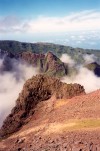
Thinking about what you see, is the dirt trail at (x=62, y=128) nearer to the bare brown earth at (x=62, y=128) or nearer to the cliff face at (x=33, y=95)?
the bare brown earth at (x=62, y=128)

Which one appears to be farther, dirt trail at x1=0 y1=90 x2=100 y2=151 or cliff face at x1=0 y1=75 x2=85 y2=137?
cliff face at x1=0 y1=75 x2=85 y2=137

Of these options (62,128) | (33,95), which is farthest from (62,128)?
(33,95)

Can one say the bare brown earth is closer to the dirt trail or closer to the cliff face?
the dirt trail

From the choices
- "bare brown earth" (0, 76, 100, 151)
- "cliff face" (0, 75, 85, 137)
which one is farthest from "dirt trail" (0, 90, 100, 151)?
"cliff face" (0, 75, 85, 137)

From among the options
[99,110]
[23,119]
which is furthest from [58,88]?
[99,110]

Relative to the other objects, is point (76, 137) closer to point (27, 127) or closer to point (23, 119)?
point (27, 127)

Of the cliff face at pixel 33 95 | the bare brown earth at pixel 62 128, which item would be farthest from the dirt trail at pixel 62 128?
the cliff face at pixel 33 95
